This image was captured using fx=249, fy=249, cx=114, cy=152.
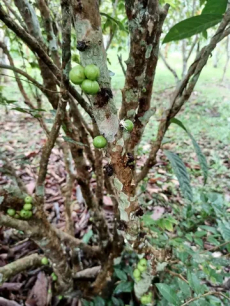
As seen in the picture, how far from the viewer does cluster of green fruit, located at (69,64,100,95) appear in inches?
19.6

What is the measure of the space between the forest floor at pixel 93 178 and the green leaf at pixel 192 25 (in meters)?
0.47

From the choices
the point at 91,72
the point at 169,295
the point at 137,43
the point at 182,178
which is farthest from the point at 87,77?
the point at 169,295

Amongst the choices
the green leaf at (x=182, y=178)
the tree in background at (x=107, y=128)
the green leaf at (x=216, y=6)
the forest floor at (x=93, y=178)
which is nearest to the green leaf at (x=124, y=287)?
the tree in background at (x=107, y=128)

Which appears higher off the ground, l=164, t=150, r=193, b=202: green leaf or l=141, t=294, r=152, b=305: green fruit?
l=164, t=150, r=193, b=202: green leaf

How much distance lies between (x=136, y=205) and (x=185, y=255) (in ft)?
1.48

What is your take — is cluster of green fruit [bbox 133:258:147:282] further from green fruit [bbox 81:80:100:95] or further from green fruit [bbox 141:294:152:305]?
green fruit [bbox 81:80:100:95]

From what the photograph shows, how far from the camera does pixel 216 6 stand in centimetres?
62

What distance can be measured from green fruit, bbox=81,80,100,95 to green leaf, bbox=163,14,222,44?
0.30m

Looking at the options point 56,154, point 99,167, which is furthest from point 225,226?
point 56,154

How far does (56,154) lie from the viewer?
275 centimetres

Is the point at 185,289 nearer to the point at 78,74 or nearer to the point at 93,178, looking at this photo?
the point at 78,74

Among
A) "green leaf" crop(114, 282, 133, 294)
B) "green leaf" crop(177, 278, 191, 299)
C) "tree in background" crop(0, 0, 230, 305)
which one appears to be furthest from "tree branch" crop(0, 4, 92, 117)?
"green leaf" crop(114, 282, 133, 294)

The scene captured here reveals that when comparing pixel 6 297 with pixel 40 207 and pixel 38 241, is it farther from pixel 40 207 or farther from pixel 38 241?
pixel 40 207

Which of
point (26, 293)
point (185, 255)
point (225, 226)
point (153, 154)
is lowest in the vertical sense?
point (26, 293)
